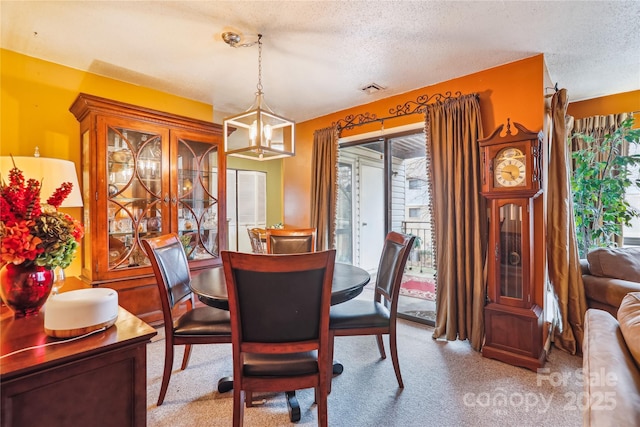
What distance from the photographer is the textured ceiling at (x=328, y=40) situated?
1877 millimetres

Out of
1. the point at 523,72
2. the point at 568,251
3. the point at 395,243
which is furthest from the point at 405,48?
the point at 568,251

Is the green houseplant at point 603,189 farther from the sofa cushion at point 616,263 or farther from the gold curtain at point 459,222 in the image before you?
the gold curtain at point 459,222

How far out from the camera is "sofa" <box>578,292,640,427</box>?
72 cm

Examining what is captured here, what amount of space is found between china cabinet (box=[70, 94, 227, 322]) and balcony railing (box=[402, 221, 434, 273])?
234 centimetres

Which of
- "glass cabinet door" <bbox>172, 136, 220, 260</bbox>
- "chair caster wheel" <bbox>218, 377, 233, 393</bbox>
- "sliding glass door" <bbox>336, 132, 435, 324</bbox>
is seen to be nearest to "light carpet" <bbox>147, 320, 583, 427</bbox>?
"chair caster wheel" <bbox>218, 377, 233, 393</bbox>

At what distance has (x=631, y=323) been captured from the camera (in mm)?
1067

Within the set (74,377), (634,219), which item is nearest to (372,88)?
(74,377)

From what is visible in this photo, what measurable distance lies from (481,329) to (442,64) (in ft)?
7.76

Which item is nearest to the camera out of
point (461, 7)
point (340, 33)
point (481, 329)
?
point (461, 7)

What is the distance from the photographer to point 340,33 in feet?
7.00

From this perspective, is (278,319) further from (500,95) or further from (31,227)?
(500,95)

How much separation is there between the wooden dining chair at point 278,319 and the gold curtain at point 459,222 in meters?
1.76

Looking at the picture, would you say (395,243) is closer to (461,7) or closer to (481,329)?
(481,329)

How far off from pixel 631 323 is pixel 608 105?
3.46 m
